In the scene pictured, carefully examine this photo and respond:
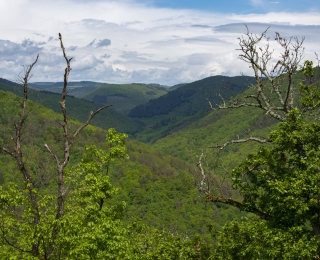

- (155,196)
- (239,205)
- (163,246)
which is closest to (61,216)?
(163,246)

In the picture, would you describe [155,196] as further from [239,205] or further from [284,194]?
[284,194]

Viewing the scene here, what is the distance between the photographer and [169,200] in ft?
544

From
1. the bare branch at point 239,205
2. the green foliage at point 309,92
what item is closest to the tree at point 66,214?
the bare branch at point 239,205

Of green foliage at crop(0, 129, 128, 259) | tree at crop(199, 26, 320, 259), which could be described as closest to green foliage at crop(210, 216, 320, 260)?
tree at crop(199, 26, 320, 259)

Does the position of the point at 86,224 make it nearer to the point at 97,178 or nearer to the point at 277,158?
the point at 97,178

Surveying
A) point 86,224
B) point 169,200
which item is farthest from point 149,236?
point 169,200

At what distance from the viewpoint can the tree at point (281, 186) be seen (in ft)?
45.0

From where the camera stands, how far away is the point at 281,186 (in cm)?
1373

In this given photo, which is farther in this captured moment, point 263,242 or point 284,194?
point 263,242

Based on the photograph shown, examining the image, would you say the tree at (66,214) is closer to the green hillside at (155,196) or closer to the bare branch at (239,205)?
the bare branch at (239,205)

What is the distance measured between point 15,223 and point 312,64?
15.4m

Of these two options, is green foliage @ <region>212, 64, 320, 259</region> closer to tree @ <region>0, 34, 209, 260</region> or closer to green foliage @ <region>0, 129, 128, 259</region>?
tree @ <region>0, 34, 209, 260</region>

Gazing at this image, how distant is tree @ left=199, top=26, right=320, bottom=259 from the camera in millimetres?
13719

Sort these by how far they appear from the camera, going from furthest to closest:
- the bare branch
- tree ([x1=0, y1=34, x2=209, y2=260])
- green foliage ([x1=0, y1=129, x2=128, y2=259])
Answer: the bare branch
tree ([x1=0, y1=34, x2=209, y2=260])
green foliage ([x1=0, y1=129, x2=128, y2=259])
